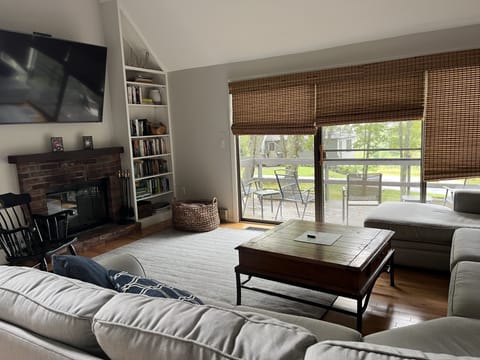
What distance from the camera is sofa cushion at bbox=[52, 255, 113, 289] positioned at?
4.81 feet

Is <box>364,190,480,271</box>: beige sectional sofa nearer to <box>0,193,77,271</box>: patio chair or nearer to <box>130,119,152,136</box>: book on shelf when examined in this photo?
<box>0,193,77,271</box>: patio chair

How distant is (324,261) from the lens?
7.55ft

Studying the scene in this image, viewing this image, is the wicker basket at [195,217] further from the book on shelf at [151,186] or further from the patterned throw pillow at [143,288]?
the patterned throw pillow at [143,288]

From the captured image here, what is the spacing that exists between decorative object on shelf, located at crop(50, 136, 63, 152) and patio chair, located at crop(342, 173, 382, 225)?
3.23 m

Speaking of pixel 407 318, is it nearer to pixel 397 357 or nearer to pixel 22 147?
pixel 397 357

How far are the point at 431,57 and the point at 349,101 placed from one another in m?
0.85

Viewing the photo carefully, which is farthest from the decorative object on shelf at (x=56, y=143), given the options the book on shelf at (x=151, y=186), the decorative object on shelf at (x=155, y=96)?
the decorative object on shelf at (x=155, y=96)

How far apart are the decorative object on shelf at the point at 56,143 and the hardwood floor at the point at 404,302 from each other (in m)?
3.24

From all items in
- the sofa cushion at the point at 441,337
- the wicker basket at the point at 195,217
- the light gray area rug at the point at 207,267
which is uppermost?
the sofa cushion at the point at 441,337

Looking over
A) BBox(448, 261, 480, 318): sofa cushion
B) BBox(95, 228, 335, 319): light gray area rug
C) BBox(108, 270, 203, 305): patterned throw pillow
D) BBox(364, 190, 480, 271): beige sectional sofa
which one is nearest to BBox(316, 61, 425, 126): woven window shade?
BBox(364, 190, 480, 271): beige sectional sofa

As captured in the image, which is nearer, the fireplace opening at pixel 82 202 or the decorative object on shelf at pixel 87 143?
the fireplace opening at pixel 82 202

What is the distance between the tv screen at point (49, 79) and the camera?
3457mm

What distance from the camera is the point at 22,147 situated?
381cm

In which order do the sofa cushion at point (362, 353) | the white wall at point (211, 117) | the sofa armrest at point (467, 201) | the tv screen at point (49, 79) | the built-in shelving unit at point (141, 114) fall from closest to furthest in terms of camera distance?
1. the sofa cushion at point (362, 353)
2. the sofa armrest at point (467, 201)
3. the tv screen at point (49, 79)
4. the white wall at point (211, 117)
5. the built-in shelving unit at point (141, 114)
